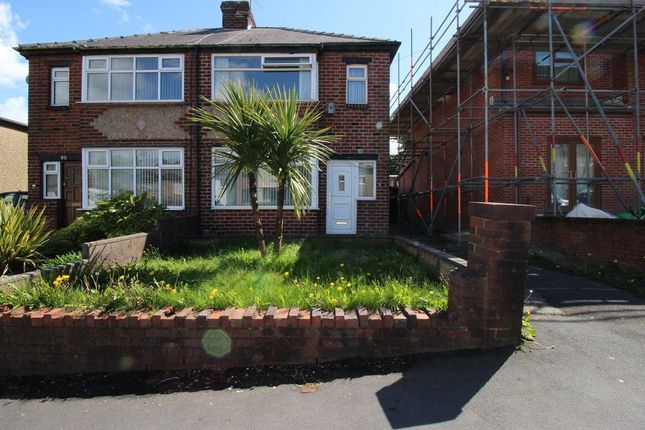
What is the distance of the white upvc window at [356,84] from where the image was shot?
1150cm

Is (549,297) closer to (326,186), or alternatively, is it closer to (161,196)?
(326,186)

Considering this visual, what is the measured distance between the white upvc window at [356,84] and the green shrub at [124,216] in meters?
5.75

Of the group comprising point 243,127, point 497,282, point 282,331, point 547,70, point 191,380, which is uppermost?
point 547,70

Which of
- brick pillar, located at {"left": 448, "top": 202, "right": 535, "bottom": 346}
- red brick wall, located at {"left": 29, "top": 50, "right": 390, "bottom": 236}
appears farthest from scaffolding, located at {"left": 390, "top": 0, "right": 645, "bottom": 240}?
brick pillar, located at {"left": 448, "top": 202, "right": 535, "bottom": 346}

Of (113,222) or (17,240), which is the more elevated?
(113,222)

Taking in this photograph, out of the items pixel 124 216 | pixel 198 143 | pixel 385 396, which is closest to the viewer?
pixel 385 396

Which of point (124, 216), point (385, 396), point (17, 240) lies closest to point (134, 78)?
A: point (124, 216)

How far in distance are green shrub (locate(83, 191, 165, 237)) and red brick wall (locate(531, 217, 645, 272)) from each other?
793 cm

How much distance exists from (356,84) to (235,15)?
574 centimetres

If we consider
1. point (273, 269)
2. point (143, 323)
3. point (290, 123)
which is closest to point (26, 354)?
point (143, 323)

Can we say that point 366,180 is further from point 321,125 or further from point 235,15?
point 235,15

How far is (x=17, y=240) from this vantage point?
576cm

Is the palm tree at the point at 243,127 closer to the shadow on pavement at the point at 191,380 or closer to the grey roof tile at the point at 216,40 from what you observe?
the shadow on pavement at the point at 191,380

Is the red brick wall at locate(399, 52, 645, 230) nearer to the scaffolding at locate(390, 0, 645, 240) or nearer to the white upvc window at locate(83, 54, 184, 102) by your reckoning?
the scaffolding at locate(390, 0, 645, 240)
